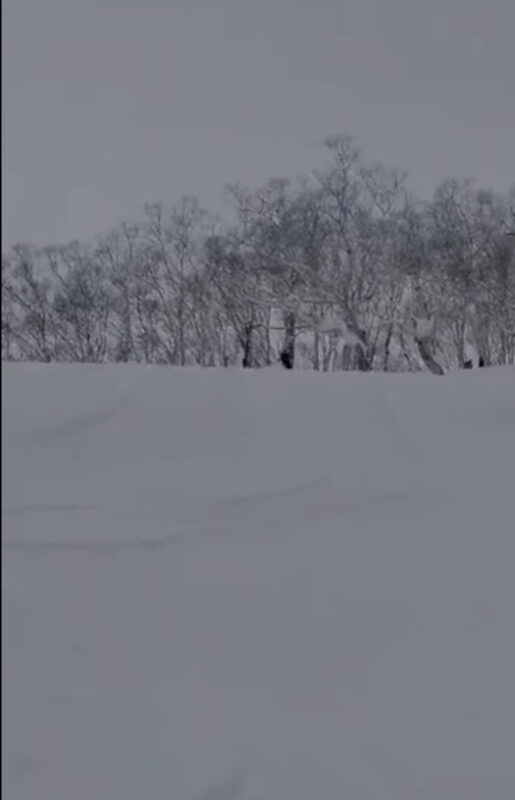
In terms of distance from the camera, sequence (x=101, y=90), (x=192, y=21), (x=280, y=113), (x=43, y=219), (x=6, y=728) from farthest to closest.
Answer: (x=280, y=113)
(x=192, y=21)
(x=101, y=90)
(x=43, y=219)
(x=6, y=728)

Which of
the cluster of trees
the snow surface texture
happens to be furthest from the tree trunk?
the snow surface texture

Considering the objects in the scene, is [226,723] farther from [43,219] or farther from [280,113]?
[280,113]

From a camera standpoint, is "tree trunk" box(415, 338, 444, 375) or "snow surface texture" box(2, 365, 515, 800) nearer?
"snow surface texture" box(2, 365, 515, 800)

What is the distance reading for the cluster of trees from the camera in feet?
4.21

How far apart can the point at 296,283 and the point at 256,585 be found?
703mm

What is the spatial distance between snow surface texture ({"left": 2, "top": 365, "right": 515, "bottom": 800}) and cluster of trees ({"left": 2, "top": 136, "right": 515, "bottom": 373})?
176mm

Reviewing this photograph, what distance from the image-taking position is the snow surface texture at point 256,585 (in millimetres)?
1046

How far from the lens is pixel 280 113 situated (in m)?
1.46

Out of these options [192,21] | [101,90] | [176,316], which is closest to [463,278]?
[176,316]

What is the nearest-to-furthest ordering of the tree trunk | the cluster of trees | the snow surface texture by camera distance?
the snow surface texture < the cluster of trees < the tree trunk

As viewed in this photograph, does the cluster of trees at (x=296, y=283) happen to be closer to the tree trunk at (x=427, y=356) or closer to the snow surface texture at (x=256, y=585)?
the tree trunk at (x=427, y=356)

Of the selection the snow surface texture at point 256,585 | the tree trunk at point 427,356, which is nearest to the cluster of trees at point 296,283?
the tree trunk at point 427,356

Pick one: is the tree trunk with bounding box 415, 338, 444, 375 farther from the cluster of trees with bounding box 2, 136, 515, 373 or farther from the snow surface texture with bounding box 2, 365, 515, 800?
the snow surface texture with bounding box 2, 365, 515, 800

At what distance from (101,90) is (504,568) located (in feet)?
3.93
